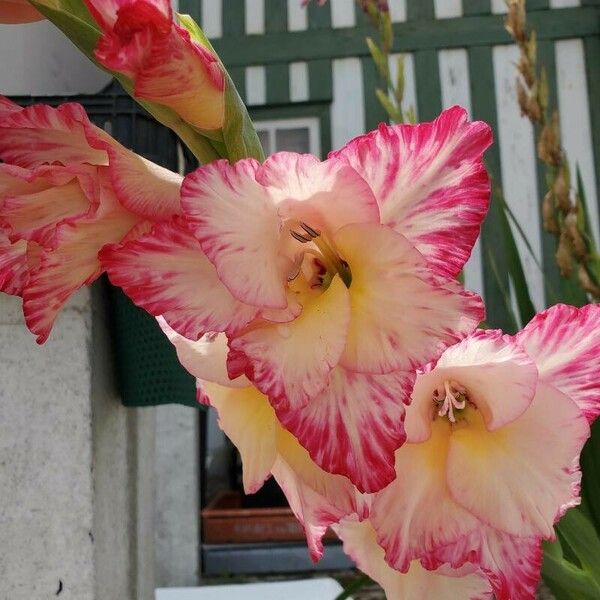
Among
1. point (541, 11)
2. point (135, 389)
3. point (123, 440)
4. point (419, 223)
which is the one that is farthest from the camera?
point (541, 11)

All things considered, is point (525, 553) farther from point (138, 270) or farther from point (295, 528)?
point (295, 528)

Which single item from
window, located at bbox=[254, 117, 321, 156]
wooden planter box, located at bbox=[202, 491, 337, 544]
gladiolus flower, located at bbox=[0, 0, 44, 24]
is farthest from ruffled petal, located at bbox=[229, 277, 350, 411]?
wooden planter box, located at bbox=[202, 491, 337, 544]

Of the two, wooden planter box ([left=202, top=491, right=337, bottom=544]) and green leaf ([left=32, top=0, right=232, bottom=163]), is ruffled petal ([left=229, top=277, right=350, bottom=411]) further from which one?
wooden planter box ([left=202, top=491, right=337, bottom=544])

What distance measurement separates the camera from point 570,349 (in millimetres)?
235

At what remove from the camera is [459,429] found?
269 mm

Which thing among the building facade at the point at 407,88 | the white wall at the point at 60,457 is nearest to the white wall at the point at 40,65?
the white wall at the point at 60,457

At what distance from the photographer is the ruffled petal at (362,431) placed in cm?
19

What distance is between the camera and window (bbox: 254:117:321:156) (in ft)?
11.5

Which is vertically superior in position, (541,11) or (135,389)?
(541,11)

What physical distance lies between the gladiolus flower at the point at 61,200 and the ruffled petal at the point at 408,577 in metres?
0.14

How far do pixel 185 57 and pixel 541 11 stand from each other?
3567 mm

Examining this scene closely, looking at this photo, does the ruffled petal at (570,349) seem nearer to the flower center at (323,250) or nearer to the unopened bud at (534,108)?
the flower center at (323,250)

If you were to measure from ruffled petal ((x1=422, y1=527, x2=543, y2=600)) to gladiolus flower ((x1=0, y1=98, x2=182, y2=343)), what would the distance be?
0.14 metres

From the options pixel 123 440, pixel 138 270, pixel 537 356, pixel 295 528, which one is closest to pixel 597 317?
pixel 537 356
